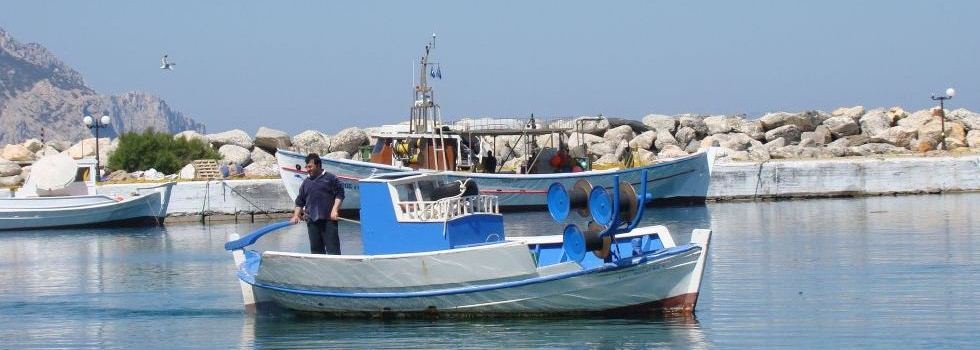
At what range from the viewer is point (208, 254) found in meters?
26.7

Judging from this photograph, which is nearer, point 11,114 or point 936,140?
point 936,140

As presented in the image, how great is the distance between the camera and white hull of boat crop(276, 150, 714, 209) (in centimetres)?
3644

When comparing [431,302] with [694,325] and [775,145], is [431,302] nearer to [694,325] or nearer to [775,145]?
[694,325]

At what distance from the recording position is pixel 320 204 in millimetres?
17156

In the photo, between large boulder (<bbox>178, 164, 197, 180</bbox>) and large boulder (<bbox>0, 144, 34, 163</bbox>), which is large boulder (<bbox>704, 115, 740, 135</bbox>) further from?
large boulder (<bbox>0, 144, 34, 163</bbox>)

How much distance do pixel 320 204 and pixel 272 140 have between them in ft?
105

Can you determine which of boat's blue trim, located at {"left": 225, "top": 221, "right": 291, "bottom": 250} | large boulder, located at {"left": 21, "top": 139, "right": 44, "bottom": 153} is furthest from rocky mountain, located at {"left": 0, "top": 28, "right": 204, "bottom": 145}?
boat's blue trim, located at {"left": 225, "top": 221, "right": 291, "bottom": 250}

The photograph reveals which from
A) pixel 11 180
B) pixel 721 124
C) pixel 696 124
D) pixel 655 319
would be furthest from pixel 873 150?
pixel 655 319

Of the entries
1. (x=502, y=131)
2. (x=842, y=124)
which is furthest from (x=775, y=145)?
(x=502, y=131)

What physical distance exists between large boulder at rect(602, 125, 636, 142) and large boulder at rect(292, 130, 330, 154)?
877 cm

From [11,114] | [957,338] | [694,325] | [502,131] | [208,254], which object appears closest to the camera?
[957,338]

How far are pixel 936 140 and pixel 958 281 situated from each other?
2691 centimetres

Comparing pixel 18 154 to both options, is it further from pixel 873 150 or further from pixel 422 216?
pixel 422 216

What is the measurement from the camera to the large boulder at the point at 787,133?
157 ft
